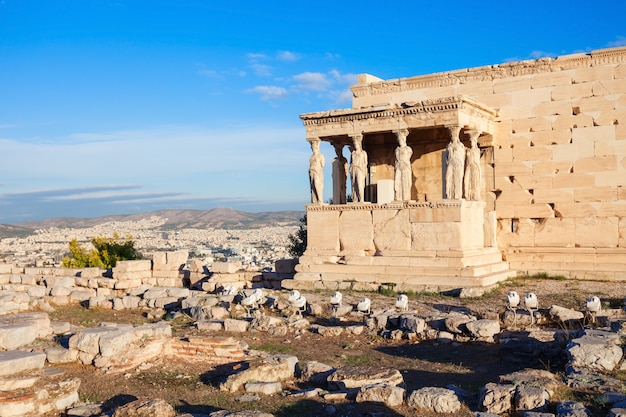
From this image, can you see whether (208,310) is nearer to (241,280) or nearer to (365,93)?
(241,280)

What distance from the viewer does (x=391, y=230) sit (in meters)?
17.4

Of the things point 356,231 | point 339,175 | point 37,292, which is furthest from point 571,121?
point 37,292

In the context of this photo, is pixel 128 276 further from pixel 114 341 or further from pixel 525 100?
pixel 525 100

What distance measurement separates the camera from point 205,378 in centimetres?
943

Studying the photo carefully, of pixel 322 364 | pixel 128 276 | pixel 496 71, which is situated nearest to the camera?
pixel 322 364

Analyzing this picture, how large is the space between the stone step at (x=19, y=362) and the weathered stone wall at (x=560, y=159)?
41.6ft

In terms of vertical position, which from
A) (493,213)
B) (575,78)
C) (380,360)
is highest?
(575,78)

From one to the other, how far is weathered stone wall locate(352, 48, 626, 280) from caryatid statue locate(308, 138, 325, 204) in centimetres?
430

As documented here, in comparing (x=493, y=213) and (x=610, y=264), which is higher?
(x=493, y=213)

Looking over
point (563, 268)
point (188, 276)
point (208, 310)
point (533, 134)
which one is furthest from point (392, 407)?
point (188, 276)

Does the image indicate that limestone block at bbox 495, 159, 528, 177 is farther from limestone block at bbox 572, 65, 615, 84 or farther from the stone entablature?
limestone block at bbox 572, 65, 615, 84

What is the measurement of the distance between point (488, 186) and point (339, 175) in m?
4.30

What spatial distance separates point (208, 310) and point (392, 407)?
7858mm

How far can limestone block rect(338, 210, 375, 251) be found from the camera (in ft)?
58.2
